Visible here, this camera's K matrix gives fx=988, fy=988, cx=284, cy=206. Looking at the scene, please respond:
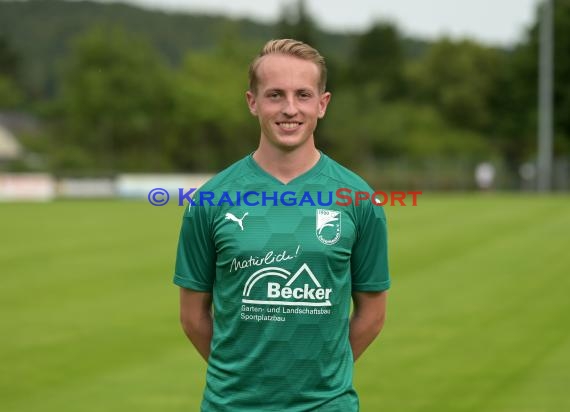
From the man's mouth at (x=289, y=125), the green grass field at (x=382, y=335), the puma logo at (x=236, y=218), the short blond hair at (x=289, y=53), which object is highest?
the short blond hair at (x=289, y=53)

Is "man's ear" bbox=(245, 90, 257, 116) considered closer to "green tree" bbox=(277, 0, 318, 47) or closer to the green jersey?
the green jersey

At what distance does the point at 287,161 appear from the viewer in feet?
11.5

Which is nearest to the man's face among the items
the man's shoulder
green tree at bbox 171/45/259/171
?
the man's shoulder

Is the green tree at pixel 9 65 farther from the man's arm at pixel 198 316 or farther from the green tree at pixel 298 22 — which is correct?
the man's arm at pixel 198 316

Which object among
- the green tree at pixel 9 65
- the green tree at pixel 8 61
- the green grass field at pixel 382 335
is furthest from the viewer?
the green tree at pixel 8 61

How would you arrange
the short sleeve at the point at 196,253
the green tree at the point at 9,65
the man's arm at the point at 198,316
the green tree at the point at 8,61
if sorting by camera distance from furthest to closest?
1. the green tree at the point at 8,61
2. the green tree at the point at 9,65
3. the man's arm at the point at 198,316
4. the short sleeve at the point at 196,253

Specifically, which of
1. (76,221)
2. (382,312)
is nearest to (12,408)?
(382,312)

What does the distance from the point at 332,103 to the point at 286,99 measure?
83.7 m

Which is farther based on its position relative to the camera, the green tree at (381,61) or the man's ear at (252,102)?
the green tree at (381,61)

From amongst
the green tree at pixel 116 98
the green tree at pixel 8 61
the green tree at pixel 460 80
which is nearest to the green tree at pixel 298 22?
the green tree at pixel 116 98

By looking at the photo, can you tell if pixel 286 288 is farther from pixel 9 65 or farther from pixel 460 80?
pixel 9 65

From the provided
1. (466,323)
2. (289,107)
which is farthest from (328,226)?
(466,323)

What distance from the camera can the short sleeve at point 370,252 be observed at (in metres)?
3.57

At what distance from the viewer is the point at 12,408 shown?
25.8ft
